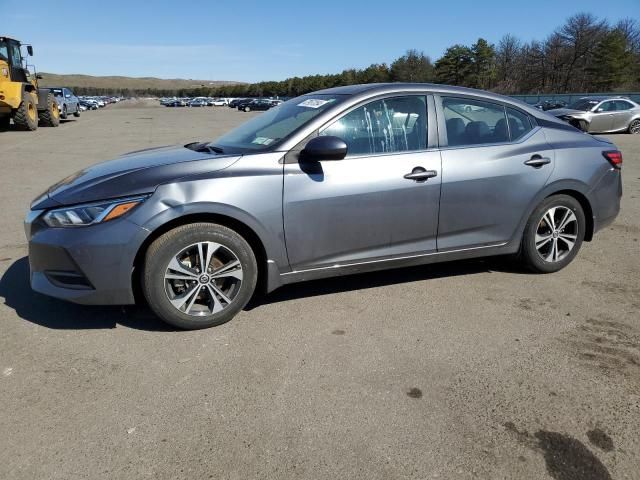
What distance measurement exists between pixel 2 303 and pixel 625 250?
5.79m

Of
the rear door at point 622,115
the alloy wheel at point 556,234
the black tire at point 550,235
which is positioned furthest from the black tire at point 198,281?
the rear door at point 622,115

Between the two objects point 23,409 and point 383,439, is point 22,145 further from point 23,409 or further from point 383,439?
point 383,439

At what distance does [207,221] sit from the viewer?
3.42 metres

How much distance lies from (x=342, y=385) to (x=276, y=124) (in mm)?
2173

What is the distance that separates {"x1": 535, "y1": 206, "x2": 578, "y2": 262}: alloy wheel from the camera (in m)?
4.44

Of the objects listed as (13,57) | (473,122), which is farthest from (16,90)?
(473,122)

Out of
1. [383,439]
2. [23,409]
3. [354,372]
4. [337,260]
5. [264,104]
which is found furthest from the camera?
[264,104]

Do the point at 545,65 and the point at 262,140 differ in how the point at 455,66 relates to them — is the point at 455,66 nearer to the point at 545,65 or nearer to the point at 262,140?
the point at 545,65

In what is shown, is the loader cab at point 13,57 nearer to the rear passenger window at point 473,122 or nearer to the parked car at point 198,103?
the rear passenger window at point 473,122

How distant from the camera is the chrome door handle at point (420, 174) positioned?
12.4ft

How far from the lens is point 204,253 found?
3.38 m

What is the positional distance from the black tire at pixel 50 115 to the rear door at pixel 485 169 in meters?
23.7

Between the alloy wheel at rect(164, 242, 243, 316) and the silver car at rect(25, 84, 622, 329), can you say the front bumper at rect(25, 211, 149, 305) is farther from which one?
the alloy wheel at rect(164, 242, 243, 316)

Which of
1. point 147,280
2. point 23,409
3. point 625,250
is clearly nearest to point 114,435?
point 23,409
